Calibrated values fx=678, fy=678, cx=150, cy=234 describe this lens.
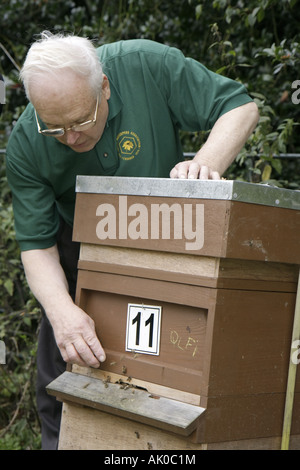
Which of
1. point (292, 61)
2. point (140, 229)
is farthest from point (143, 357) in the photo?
point (292, 61)

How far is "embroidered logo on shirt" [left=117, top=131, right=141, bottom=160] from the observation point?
2.31 meters

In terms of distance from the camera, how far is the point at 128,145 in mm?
2311

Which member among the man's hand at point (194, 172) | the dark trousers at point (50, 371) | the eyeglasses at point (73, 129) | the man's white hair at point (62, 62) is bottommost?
the dark trousers at point (50, 371)

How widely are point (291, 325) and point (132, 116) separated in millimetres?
883

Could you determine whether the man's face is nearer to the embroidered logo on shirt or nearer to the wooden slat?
the embroidered logo on shirt

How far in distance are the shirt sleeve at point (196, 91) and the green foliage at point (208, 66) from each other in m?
0.92

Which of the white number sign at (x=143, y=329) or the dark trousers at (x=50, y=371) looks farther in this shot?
the dark trousers at (x=50, y=371)

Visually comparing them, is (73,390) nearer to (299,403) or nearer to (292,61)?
(299,403)

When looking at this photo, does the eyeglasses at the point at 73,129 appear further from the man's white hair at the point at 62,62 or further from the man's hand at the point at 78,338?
the man's hand at the point at 78,338

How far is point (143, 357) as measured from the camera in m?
1.98

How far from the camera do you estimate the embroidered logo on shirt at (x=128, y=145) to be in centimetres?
231

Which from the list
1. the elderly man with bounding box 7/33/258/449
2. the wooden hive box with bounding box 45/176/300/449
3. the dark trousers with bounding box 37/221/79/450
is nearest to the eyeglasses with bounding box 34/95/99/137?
the elderly man with bounding box 7/33/258/449

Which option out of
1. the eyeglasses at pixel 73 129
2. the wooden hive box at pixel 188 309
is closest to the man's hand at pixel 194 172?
the wooden hive box at pixel 188 309

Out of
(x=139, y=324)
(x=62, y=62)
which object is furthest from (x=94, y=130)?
(x=139, y=324)
